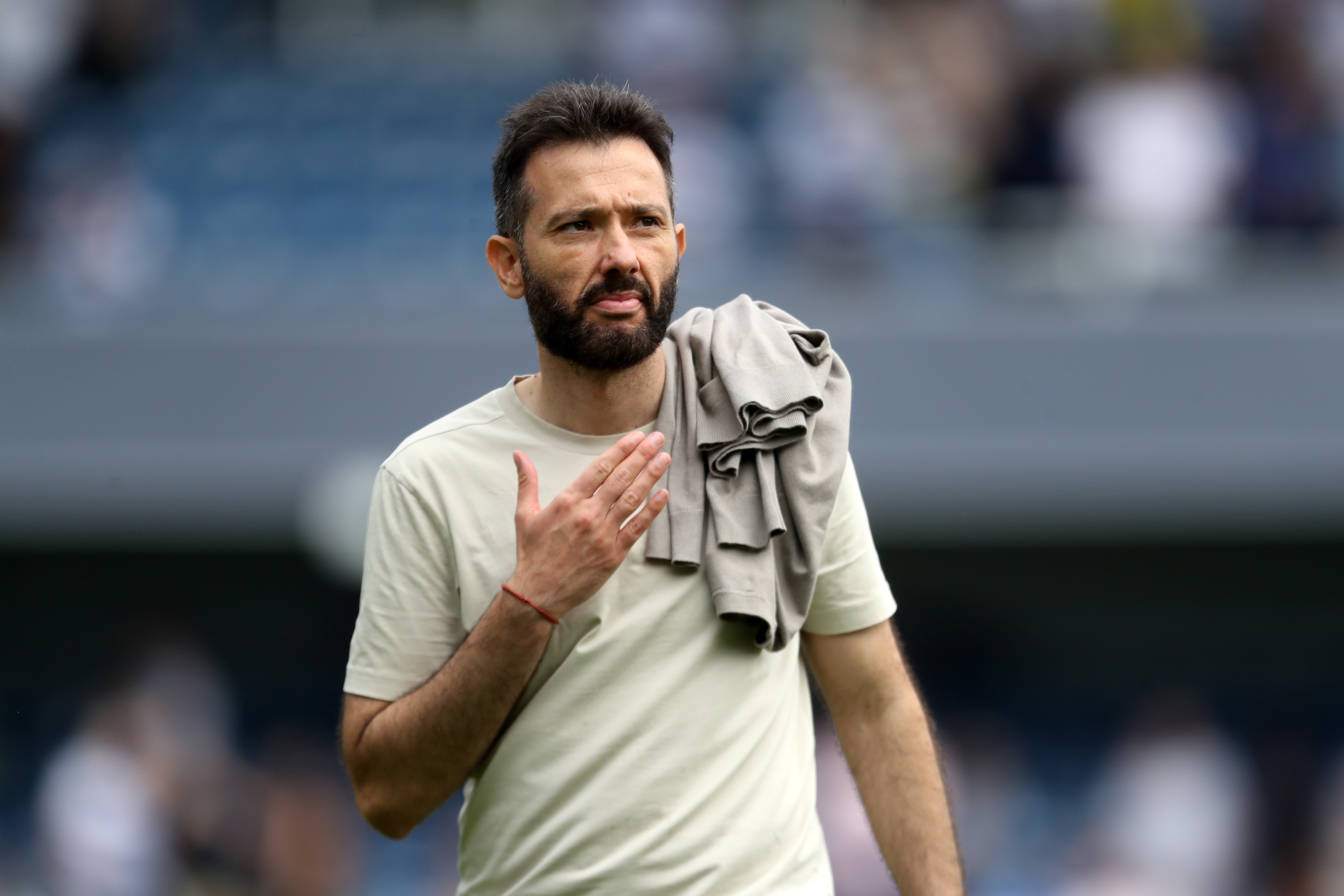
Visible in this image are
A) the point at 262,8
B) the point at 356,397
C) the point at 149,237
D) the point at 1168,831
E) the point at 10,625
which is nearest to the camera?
the point at 1168,831

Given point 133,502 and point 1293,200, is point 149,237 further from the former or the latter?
point 1293,200

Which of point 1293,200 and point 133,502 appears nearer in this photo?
point 1293,200

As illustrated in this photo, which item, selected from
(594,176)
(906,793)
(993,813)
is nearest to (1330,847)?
(993,813)

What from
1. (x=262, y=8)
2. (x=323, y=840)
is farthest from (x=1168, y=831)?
(x=262, y=8)

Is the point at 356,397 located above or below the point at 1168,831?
above

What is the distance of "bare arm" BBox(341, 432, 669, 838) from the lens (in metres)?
2.53

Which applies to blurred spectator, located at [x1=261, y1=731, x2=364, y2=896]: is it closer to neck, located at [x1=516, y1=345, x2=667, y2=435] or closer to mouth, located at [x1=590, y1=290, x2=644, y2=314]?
neck, located at [x1=516, y1=345, x2=667, y2=435]

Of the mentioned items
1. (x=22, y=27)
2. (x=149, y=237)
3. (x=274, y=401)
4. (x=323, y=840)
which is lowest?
(x=323, y=840)

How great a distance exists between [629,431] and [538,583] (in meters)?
0.39

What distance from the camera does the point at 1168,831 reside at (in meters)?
8.34

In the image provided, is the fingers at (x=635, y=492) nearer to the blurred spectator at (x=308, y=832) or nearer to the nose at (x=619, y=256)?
the nose at (x=619, y=256)

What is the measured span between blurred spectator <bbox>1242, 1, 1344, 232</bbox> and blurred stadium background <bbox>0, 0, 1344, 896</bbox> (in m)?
0.02

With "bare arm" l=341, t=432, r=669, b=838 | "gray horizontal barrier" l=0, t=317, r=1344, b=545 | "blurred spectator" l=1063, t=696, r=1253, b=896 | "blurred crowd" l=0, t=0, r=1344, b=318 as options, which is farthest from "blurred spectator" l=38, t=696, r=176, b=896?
"bare arm" l=341, t=432, r=669, b=838

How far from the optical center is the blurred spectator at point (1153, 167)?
337 inches
